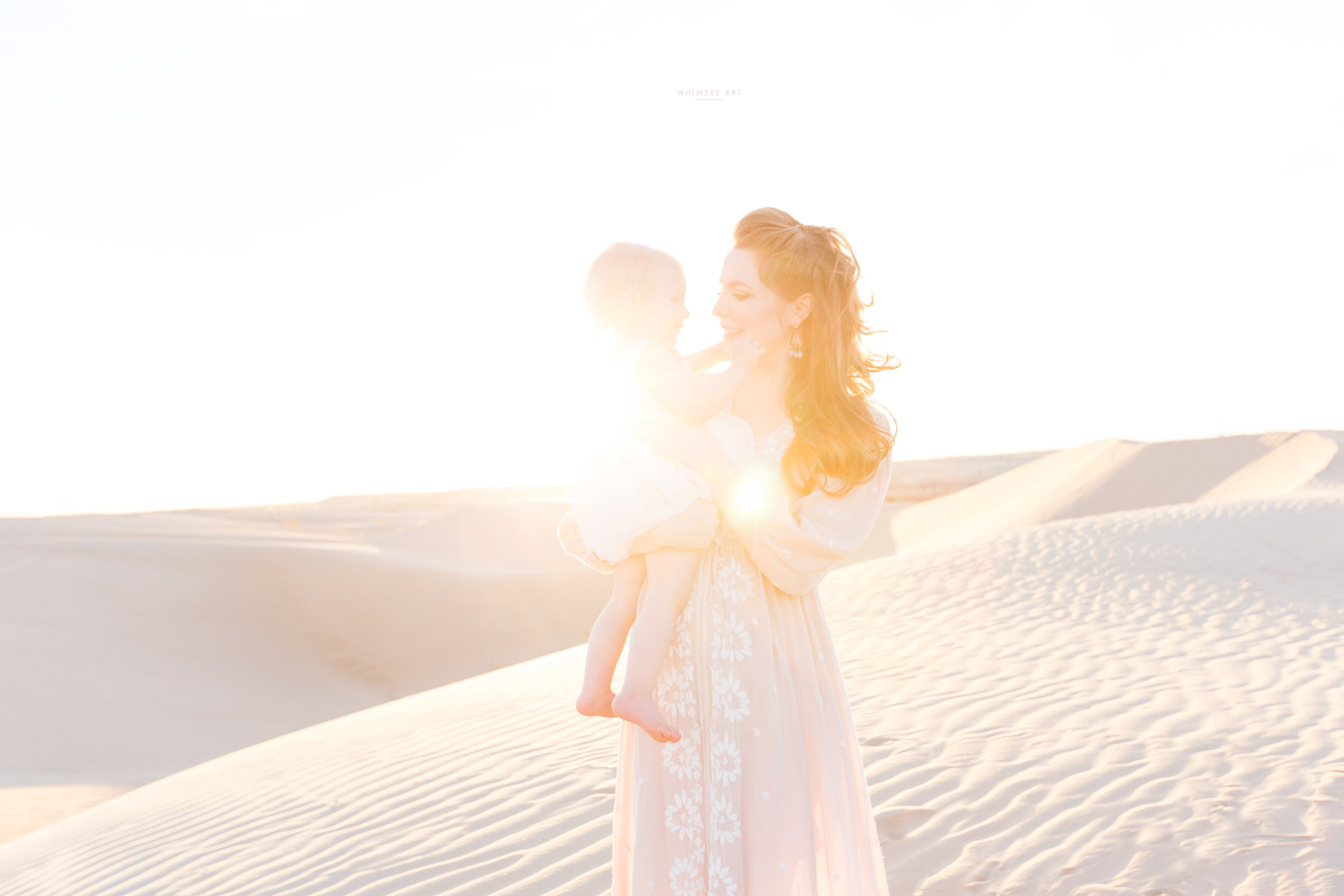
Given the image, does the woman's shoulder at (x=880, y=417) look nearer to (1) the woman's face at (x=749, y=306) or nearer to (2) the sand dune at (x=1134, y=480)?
(1) the woman's face at (x=749, y=306)

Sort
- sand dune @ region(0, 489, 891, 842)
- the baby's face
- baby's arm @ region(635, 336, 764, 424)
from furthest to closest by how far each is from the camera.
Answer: sand dune @ region(0, 489, 891, 842), the baby's face, baby's arm @ region(635, 336, 764, 424)

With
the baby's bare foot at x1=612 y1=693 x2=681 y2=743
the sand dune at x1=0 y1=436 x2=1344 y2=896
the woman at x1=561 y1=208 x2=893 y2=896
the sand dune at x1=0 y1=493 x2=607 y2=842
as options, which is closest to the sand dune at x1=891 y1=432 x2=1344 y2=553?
the sand dune at x1=0 y1=493 x2=607 y2=842

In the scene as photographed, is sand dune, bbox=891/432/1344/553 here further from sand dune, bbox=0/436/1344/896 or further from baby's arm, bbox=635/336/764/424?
baby's arm, bbox=635/336/764/424

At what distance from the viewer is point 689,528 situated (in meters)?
2.15

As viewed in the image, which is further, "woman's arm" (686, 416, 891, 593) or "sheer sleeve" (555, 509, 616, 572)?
"sheer sleeve" (555, 509, 616, 572)

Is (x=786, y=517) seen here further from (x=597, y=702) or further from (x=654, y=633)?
(x=597, y=702)

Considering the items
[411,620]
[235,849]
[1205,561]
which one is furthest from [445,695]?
[411,620]

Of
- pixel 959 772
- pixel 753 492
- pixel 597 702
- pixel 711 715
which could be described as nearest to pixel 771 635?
pixel 711 715

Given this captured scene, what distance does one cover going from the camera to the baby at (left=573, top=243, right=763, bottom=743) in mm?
2160

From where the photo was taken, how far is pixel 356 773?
6105mm

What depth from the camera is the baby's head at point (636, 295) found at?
2.55 metres

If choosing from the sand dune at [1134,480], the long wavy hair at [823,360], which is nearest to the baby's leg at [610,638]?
the long wavy hair at [823,360]

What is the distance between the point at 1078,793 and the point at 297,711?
11973mm

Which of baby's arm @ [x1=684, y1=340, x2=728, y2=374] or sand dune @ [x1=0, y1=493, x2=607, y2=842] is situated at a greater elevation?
baby's arm @ [x1=684, y1=340, x2=728, y2=374]
